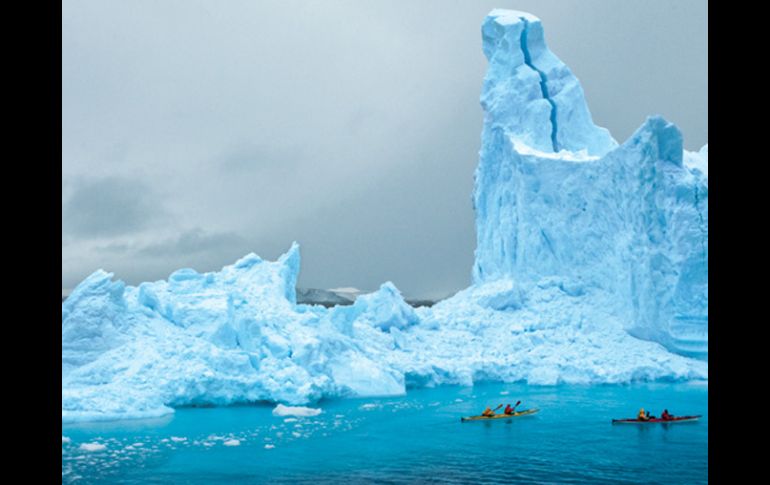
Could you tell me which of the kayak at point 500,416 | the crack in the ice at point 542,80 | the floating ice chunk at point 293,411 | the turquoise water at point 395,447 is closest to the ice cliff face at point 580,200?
the crack in the ice at point 542,80

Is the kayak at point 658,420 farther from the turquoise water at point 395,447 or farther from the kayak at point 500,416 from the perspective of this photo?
the kayak at point 500,416

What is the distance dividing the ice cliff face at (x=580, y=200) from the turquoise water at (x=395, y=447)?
5939 millimetres

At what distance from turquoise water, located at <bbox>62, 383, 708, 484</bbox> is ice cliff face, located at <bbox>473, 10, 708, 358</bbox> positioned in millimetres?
5939

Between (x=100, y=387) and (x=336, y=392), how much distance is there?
5.46m

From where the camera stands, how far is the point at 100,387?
14031 millimetres

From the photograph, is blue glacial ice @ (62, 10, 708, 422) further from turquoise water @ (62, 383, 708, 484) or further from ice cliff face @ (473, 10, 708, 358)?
turquoise water @ (62, 383, 708, 484)

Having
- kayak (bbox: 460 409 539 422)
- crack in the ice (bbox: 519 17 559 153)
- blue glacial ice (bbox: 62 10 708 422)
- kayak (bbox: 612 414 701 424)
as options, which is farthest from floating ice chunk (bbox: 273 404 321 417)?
crack in the ice (bbox: 519 17 559 153)

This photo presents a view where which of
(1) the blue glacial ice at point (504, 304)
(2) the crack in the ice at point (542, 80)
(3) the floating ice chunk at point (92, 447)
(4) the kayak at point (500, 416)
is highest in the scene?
(2) the crack in the ice at point (542, 80)

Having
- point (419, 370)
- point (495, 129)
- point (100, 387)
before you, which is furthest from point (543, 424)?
point (495, 129)

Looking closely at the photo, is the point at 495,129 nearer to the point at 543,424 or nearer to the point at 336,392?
the point at 336,392

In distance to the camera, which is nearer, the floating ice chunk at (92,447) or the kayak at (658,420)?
the floating ice chunk at (92,447)

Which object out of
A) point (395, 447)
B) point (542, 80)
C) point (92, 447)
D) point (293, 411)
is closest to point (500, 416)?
point (395, 447)

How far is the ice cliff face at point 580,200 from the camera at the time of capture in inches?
849

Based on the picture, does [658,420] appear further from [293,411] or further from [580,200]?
[580,200]
